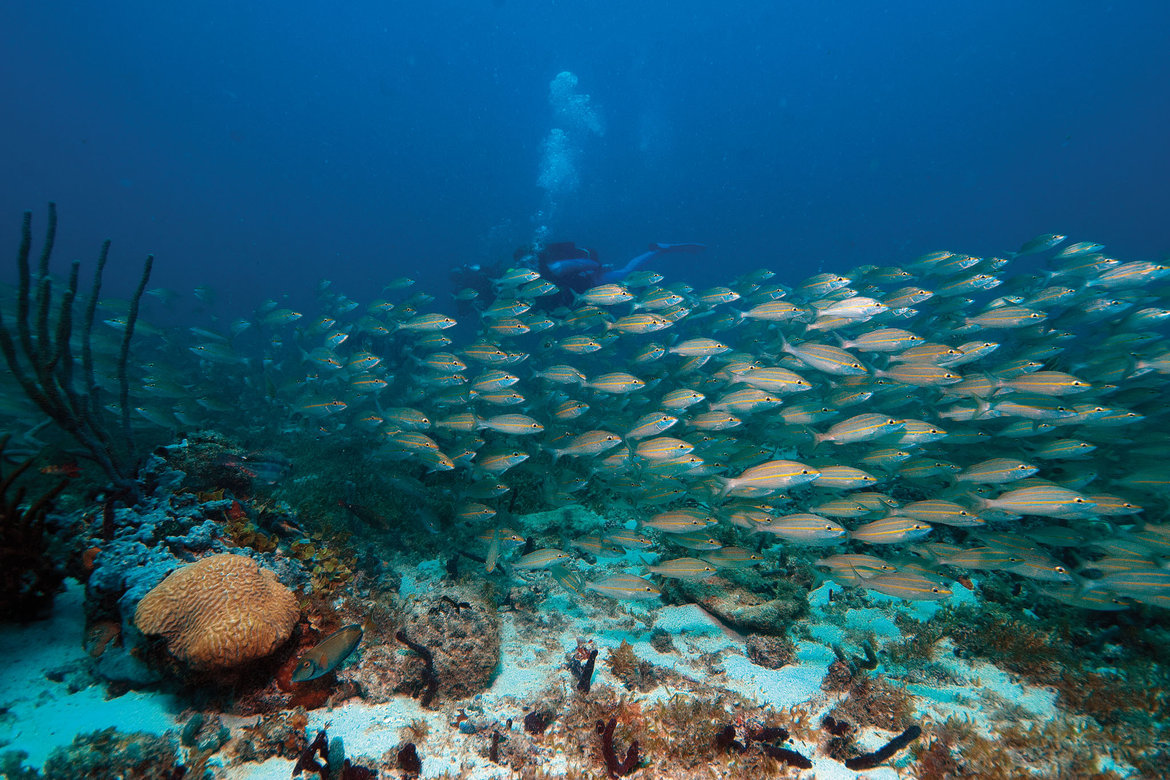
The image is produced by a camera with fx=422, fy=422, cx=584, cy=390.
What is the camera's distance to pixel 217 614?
304 cm

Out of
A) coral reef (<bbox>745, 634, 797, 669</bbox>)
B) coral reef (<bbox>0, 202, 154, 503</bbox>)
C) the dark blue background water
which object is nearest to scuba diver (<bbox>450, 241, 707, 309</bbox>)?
coral reef (<bbox>0, 202, 154, 503</bbox>)

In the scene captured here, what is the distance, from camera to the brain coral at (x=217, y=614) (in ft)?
9.62

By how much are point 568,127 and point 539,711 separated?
366 ft

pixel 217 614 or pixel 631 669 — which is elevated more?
pixel 217 614

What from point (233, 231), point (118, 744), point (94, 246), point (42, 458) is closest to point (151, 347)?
point (42, 458)

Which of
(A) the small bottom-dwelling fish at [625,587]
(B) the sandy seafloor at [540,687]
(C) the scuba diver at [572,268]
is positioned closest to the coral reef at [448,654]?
(B) the sandy seafloor at [540,687]

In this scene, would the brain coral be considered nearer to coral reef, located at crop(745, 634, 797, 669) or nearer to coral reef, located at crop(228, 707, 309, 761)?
coral reef, located at crop(228, 707, 309, 761)

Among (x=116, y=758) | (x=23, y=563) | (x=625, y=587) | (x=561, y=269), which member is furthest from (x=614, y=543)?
(x=561, y=269)

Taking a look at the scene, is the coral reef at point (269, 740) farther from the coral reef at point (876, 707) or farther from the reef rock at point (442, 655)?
the coral reef at point (876, 707)

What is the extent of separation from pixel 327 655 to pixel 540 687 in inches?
79.2

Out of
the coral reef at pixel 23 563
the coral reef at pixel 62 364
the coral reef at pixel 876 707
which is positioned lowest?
the coral reef at pixel 876 707

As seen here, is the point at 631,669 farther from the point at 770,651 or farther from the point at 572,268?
the point at 572,268

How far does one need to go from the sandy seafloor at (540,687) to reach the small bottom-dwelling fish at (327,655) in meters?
0.63

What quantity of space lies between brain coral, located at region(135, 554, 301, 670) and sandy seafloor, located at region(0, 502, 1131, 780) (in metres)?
0.57
